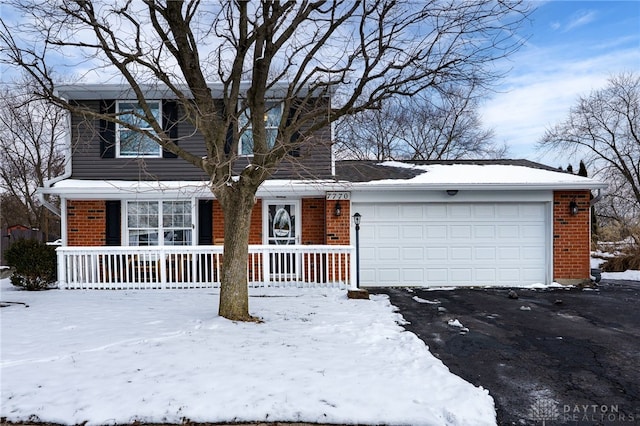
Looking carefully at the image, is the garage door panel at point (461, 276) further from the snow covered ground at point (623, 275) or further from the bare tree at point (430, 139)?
the bare tree at point (430, 139)

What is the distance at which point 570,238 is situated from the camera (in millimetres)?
9328

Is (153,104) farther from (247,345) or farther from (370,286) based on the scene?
(247,345)

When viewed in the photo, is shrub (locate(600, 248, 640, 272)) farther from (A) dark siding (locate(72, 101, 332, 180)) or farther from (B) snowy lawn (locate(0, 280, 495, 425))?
(B) snowy lawn (locate(0, 280, 495, 425))

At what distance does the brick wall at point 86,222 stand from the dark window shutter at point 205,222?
91.0 inches

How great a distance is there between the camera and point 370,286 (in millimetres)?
9477

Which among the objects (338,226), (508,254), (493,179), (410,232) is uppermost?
(493,179)

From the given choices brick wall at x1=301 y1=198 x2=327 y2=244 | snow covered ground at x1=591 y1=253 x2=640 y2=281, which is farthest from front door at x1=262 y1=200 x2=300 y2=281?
snow covered ground at x1=591 y1=253 x2=640 y2=281

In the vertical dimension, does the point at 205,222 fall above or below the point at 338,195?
below

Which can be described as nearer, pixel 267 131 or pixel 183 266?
pixel 183 266

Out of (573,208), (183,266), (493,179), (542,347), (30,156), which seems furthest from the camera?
(30,156)

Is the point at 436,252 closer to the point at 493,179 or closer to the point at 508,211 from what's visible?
the point at 508,211

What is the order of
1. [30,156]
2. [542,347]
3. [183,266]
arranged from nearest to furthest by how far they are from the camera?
[542,347]
[183,266]
[30,156]

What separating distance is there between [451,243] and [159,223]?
7.18m

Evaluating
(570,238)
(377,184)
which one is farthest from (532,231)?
(377,184)
